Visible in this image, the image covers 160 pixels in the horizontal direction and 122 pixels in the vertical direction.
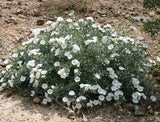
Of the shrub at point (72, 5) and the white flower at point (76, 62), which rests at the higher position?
the shrub at point (72, 5)

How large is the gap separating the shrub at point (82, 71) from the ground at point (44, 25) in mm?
181

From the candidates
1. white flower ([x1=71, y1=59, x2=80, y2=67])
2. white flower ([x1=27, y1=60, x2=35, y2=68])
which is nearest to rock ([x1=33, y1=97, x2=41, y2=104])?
white flower ([x1=27, y1=60, x2=35, y2=68])

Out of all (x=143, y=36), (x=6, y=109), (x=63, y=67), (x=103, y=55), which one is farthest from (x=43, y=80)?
(x=143, y=36)

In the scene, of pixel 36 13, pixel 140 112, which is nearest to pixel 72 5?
pixel 36 13

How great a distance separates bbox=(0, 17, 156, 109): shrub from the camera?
12.9 ft

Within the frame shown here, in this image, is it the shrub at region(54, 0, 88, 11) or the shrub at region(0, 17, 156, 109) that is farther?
the shrub at region(54, 0, 88, 11)

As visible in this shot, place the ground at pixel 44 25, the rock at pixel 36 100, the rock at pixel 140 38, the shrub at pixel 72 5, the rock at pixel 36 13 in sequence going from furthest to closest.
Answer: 1. the shrub at pixel 72 5
2. the rock at pixel 36 13
3. the rock at pixel 140 38
4. the rock at pixel 36 100
5. the ground at pixel 44 25

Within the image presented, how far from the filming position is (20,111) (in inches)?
154

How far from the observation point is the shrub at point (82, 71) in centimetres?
393

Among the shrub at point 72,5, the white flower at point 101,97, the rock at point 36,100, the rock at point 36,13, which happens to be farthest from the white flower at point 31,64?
the shrub at point 72,5

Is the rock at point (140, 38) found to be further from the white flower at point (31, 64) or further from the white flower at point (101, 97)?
the white flower at point (31, 64)

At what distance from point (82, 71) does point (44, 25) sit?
2.40 metres

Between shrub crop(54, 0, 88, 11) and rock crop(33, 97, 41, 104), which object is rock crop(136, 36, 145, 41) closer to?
shrub crop(54, 0, 88, 11)

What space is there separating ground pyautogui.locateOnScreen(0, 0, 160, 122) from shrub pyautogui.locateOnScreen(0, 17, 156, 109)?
0.59 ft
